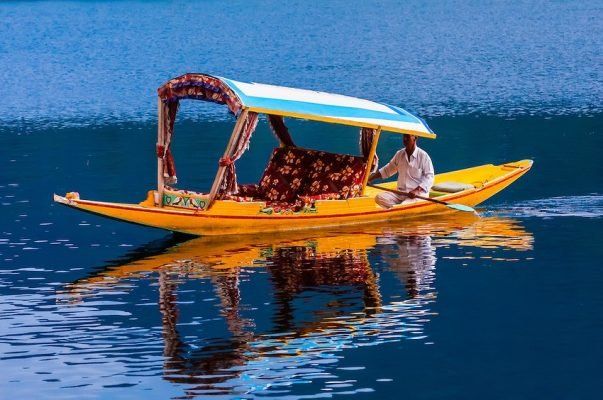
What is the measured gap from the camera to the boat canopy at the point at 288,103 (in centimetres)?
2278

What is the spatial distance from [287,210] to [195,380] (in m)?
8.50

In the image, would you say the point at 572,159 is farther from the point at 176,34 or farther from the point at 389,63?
the point at 176,34

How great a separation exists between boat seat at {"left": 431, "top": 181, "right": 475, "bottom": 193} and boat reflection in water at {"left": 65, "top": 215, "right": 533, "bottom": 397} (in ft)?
1.85

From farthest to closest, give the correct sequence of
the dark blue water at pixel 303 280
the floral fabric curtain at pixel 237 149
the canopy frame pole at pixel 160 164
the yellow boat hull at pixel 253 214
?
the canopy frame pole at pixel 160 164
the floral fabric curtain at pixel 237 149
the yellow boat hull at pixel 253 214
the dark blue water at pixel 303 280

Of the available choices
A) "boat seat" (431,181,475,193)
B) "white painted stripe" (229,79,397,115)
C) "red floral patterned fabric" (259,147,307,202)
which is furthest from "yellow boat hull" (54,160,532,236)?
"white painted stripe" (229,79,397,115)

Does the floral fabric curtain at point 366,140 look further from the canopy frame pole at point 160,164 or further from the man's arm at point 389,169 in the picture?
the canopy frame pole at point 160,164

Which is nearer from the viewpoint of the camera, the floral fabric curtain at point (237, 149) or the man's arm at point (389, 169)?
the floral fabric curtain at point (237, 149)

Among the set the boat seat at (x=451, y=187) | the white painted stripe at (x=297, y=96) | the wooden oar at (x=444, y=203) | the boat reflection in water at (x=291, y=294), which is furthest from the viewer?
the boat seat at (x=451, y=187)

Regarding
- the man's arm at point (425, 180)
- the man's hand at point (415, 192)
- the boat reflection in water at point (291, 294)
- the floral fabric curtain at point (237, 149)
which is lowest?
the boat reflection in water at point (291, 294)

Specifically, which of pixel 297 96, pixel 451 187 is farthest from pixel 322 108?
pixel 451 187

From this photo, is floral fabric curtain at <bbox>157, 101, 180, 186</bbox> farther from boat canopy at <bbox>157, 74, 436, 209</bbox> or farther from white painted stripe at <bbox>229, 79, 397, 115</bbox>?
white painted stripe at <bbox>229, 79, 397, 115</bbox>

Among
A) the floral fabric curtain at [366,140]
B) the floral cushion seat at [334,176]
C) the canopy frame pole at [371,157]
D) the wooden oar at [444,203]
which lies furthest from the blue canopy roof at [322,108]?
the wooden oar at [444,203]

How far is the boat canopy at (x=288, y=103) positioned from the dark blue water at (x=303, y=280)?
6.20ft

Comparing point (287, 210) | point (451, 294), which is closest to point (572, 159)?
point (287, 210)
